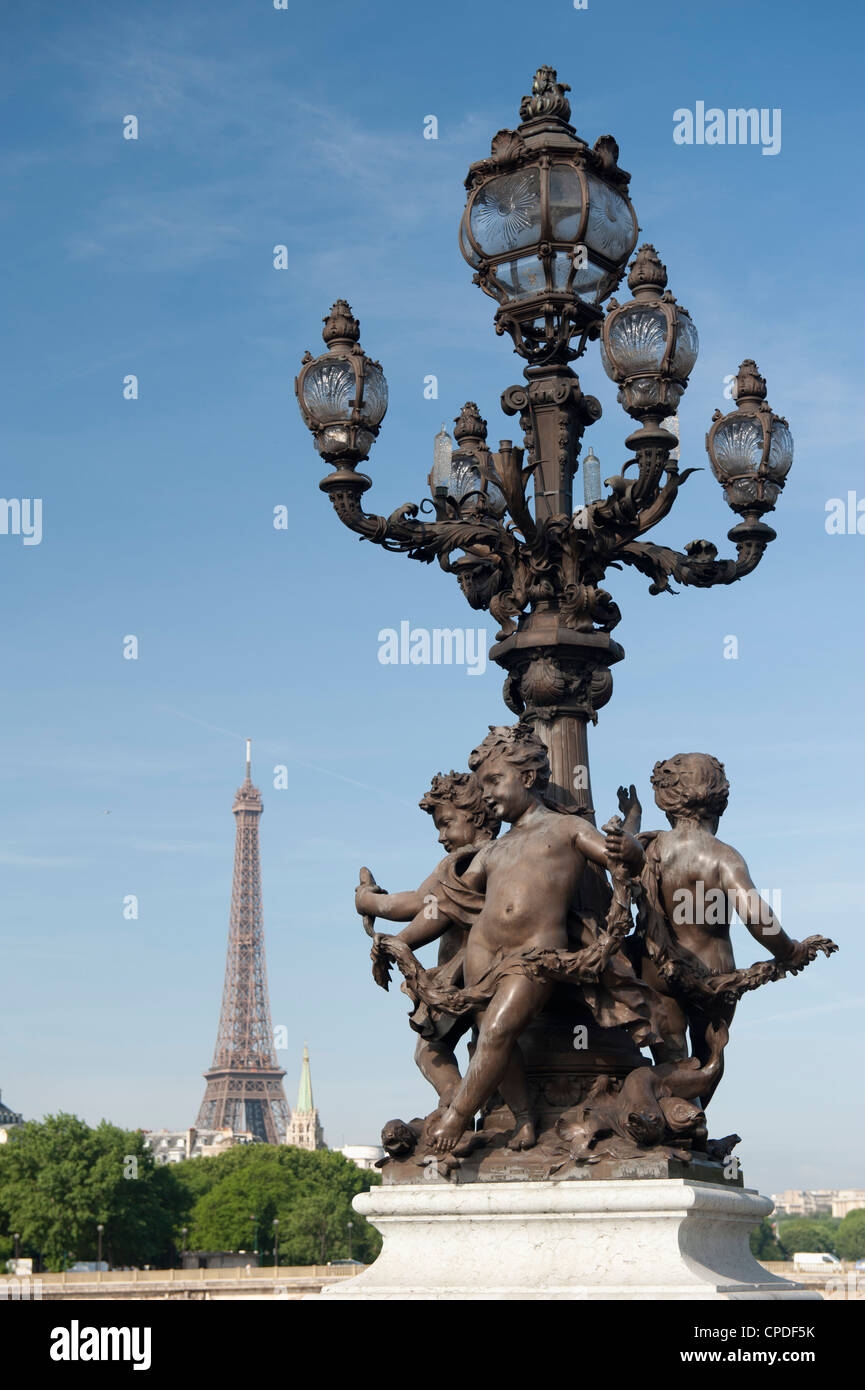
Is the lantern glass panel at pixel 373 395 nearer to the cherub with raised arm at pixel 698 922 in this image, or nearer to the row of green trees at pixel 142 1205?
the cherub with raised arm at pixel 698 922

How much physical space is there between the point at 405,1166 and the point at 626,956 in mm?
1657

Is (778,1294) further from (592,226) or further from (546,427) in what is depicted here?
(592,226)

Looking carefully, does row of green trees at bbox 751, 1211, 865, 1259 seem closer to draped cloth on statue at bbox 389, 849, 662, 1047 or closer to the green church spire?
the green church spire

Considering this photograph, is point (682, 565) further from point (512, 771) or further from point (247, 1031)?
point (247, 1031)

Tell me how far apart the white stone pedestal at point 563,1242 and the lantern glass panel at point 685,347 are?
4.58m

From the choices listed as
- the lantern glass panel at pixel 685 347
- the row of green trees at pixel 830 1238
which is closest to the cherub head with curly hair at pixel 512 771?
the lantern glass panel at pixel 685 347

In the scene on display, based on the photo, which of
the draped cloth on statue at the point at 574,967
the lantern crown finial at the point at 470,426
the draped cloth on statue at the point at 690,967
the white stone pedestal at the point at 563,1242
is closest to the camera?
the white stone pedestal at the point at 563,1242

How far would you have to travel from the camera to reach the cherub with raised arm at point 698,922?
1002cm

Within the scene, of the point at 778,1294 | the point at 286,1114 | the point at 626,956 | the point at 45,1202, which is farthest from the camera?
the point at 286,1114

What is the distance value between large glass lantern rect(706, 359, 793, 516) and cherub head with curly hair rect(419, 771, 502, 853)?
2.66 meters

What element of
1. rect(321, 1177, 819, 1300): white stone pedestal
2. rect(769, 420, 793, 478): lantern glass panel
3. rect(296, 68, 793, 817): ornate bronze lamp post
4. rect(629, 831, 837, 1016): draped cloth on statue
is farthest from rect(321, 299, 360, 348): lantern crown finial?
rect(321, 1177, 819, 1300): white stone pedestal

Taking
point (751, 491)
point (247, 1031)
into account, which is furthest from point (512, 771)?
point (247, 1031)
